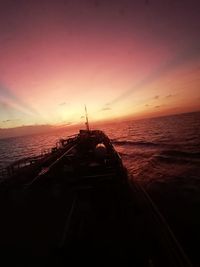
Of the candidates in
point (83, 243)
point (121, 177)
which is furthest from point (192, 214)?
point (83, 243)

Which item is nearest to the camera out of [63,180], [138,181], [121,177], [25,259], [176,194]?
[25,259]

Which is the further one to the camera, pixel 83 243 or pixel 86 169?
pixel 86 169

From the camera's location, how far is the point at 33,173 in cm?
1842

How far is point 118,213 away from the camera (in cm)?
1098

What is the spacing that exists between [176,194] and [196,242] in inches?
313

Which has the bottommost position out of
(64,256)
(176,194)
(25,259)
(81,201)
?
(176,194)

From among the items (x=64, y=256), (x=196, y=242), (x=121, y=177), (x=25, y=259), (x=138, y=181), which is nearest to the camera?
(x=64, y=256)

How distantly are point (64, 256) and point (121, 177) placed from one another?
604 centimetres

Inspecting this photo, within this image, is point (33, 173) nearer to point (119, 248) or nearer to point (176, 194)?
point (119, 248)

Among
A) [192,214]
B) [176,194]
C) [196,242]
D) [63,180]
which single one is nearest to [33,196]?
[63,180]

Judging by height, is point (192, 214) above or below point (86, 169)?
below

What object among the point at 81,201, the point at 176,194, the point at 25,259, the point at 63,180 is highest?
the point at 63,180

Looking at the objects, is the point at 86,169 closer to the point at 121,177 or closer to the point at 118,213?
the point at 121,177

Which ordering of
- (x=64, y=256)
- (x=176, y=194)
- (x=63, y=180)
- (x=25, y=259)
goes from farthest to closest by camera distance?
(x=176, y=194) → (x=63, y=180) → (x=25, y=259) → (x=64, y=256)
